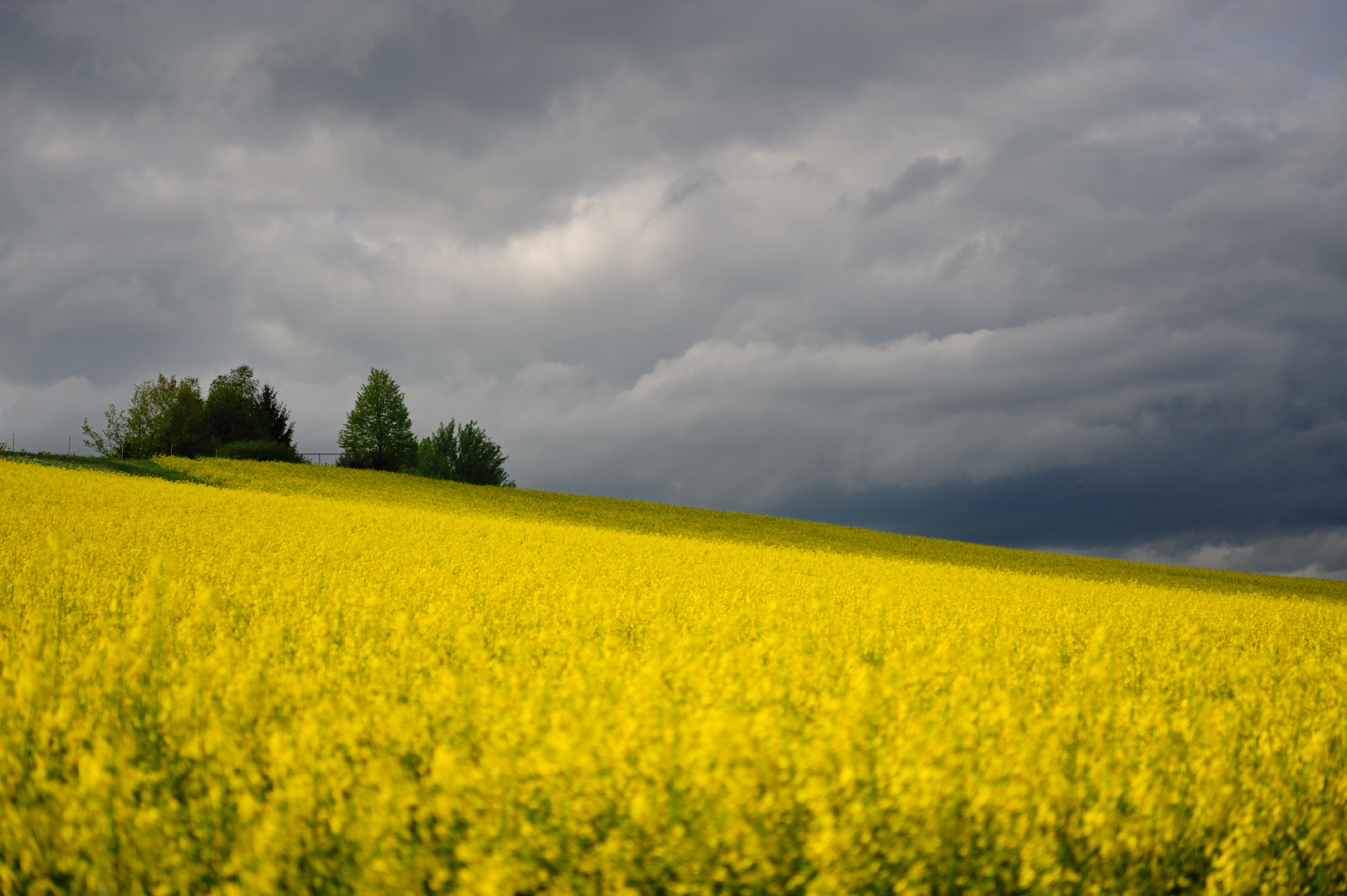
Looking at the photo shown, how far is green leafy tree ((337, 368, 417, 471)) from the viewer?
5350 cm

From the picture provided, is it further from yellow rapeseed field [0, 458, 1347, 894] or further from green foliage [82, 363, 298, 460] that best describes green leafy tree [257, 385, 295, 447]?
yellow rapeseed field [0, 458, 1347, 894]

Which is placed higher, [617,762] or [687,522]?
[617,762]

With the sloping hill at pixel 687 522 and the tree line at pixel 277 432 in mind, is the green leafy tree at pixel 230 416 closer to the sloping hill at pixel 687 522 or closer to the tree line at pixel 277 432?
the tree line at pixel 277 432

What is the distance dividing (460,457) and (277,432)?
60.0ft

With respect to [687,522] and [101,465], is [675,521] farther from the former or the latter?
[101,465]

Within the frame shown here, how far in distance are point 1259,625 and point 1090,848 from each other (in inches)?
420

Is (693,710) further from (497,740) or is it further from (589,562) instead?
(589,562)

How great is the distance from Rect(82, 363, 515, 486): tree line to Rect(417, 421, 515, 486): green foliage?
0.18ft

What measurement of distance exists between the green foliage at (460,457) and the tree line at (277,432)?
6 cm

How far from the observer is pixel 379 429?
5394cm

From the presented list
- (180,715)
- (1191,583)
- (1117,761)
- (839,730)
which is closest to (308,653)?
(180,715)

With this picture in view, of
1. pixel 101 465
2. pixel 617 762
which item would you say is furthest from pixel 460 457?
pixel 617 762

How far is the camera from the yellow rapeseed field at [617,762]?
9.87 feet

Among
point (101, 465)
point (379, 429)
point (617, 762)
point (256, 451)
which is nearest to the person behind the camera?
point (617, 762)
